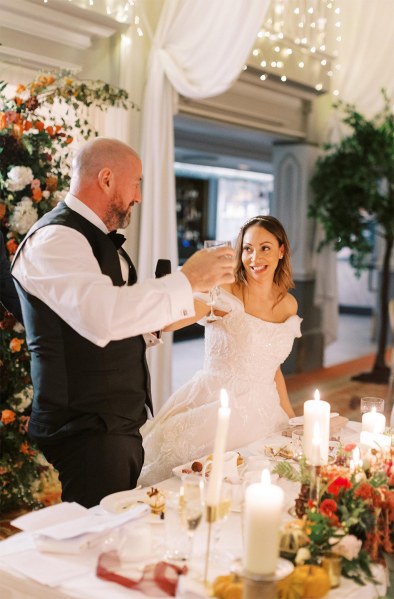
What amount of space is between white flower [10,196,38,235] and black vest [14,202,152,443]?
165 cm

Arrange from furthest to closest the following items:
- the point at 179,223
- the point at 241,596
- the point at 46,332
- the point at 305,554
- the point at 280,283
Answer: the point at 179,223, the point at 280,283, the point at 46,332, the point at 305,554, the point at 241,596

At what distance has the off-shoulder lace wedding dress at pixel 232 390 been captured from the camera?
124 inches

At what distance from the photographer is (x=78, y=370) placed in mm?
2414

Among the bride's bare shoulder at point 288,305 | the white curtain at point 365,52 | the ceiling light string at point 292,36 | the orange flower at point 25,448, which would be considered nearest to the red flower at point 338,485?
the bride's bare shoulder at point 288,305

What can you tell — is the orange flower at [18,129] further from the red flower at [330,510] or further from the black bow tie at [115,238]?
the red flower at [330,510]

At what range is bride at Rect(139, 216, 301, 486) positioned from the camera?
319 centimetres

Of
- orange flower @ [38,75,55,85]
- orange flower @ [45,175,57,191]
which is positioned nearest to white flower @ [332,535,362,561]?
orange flower @ [45,175,57,191]

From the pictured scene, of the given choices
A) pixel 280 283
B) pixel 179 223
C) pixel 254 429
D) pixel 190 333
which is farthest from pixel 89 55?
pixel 179 223

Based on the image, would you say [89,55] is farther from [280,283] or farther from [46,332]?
[46,332]

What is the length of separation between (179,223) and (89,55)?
38.8 ft

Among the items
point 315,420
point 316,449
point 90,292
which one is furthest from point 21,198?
point 316,449

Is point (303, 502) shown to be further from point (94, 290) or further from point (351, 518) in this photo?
point (94, 290)

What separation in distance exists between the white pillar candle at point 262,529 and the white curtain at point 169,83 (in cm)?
350

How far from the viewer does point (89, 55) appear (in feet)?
16.7
